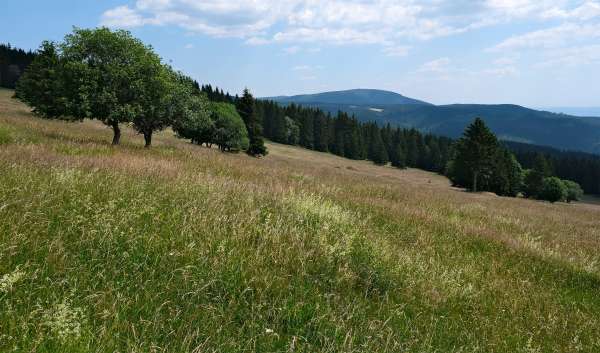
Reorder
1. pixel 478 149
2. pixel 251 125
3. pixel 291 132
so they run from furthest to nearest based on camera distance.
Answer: pixel 291 132, pixel 251 125, pixel 478 149

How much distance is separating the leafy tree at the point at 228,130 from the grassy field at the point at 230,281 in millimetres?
55988

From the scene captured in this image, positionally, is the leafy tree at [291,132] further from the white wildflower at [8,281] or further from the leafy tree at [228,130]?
the white wildflower at [8,281]

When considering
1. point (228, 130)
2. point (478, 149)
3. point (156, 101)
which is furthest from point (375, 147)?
point (156, 101)

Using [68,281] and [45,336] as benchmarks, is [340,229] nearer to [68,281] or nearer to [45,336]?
[68,281]

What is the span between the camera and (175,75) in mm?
25000

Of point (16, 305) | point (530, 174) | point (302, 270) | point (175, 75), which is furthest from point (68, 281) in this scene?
point (530, 174)

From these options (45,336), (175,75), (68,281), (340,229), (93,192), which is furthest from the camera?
(175,75)

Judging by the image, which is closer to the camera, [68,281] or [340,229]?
[68,281]

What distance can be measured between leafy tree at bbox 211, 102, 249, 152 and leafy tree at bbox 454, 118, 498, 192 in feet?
124

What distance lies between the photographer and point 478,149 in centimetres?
6925

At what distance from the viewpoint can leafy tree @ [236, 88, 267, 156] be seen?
7344 cm

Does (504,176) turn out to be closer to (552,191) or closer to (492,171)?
(492,171)

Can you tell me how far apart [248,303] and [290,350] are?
982 mm

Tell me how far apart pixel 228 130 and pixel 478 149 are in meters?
41.8
